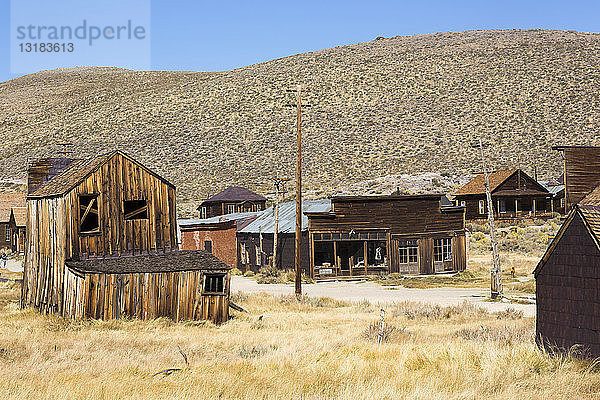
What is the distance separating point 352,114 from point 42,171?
76.5 m

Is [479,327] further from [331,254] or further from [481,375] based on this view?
[331,254]

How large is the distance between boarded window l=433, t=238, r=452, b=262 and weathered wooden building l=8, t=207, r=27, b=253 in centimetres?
3624

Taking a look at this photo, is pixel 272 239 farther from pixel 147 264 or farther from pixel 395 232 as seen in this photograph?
pixel 147 264

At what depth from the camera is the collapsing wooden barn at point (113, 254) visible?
19.1 metres

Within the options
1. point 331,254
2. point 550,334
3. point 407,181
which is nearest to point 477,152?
point 407,181

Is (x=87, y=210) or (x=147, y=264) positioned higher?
(x=87, y=210)

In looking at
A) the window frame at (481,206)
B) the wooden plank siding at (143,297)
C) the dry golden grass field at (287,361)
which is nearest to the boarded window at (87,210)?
the wooden plank siding at (143,297)

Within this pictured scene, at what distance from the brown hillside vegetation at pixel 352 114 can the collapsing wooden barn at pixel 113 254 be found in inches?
2126

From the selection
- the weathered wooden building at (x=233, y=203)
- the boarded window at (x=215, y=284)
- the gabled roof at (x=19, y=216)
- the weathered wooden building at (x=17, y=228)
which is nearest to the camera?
the boarded window at (x=215, y=284)

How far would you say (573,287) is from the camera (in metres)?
11.6

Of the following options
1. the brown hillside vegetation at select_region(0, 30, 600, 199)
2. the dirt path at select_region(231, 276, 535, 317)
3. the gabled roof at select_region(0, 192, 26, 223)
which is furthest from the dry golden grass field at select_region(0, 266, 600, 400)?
the brown hillside vegetation at select_region(0, 30, 600, 199)

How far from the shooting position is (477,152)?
83875 millimetres

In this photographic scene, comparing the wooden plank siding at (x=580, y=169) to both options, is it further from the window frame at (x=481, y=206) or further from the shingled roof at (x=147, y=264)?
the window frame at (x=481, y=206)

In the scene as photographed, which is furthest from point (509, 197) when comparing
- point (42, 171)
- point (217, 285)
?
point (42, 171)
